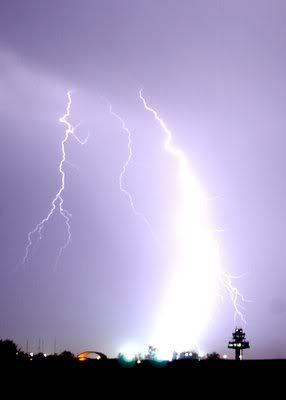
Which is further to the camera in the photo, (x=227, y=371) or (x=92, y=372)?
(x=92, y=372)

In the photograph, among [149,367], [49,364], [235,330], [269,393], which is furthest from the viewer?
[235,330]

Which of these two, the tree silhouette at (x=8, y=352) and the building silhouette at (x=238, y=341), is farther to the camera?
the building silhouette at (x=238, y=341)

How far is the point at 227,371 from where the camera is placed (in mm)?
8828

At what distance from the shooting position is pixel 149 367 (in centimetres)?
949

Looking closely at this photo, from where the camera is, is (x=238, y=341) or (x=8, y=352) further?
(x=238, y=341)

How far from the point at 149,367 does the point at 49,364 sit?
7.46ft

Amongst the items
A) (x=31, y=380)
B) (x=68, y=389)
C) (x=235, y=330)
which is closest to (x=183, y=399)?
(x=68, y=389)

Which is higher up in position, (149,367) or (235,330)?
(149,367)

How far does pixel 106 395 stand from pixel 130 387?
0.47m

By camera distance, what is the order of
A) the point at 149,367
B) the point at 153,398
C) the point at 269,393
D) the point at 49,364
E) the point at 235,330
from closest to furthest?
1. the point at 269,393
2. the point at 153,398
3. the point at 149,367
4. the point at 49,364
5. the point at 235,330

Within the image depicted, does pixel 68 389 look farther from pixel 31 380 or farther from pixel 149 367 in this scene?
pixel 149 367

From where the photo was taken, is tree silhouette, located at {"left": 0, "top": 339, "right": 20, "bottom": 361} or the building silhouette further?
the building silhouette

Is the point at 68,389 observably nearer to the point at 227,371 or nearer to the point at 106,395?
the point at 106,395

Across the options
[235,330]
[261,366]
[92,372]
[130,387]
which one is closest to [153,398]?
[130,387]
